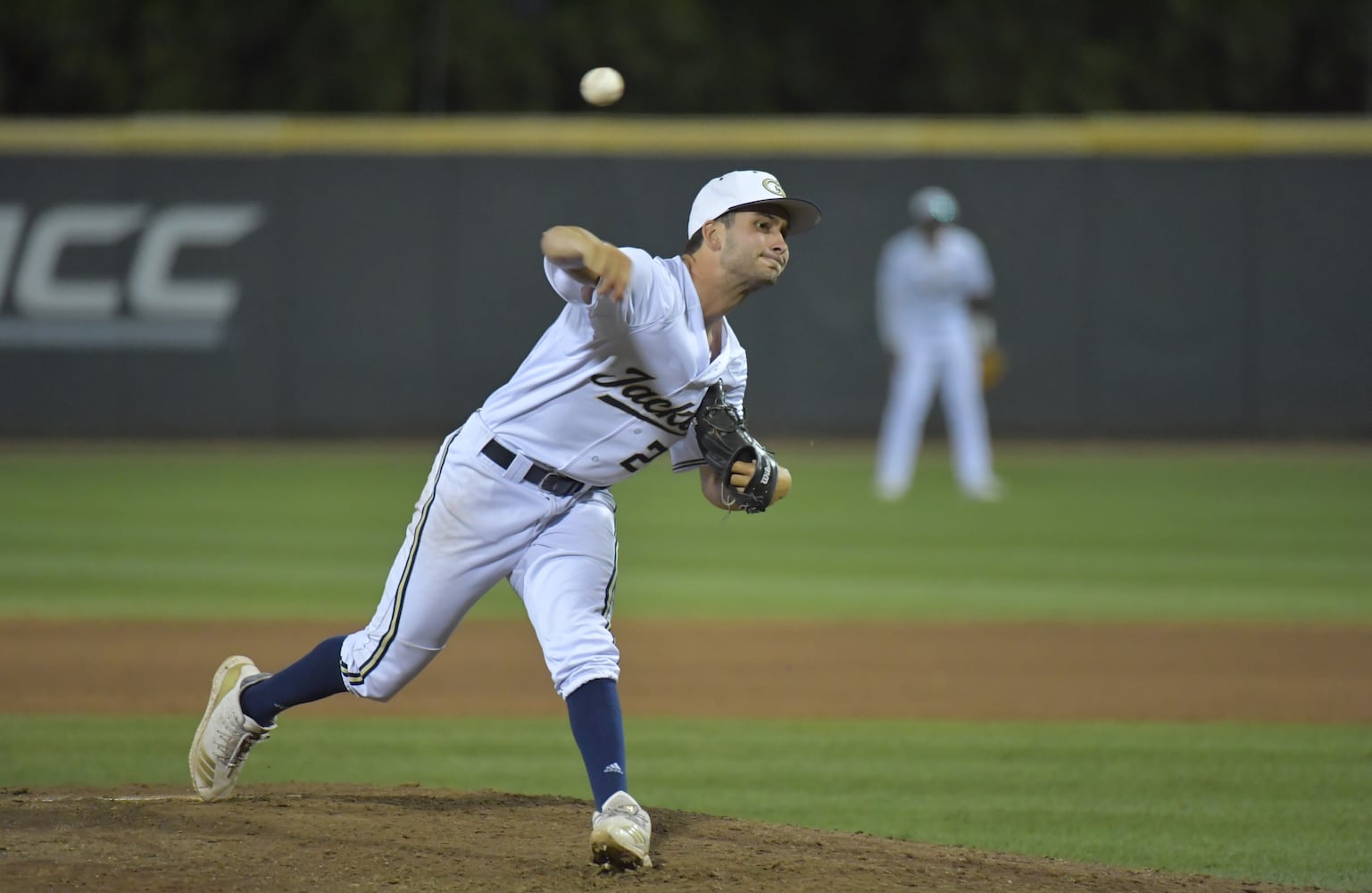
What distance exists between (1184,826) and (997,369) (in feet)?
36.9

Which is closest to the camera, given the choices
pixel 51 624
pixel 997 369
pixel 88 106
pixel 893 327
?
pixel 51 624

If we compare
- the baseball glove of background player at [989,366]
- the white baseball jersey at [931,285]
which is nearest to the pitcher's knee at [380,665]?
the white baseball jersey at [931,285]

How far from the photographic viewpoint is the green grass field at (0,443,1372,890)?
5.36m

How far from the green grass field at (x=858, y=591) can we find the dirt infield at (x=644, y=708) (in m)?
0.34

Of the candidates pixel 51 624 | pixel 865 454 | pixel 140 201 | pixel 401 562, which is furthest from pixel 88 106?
pixel 401 562

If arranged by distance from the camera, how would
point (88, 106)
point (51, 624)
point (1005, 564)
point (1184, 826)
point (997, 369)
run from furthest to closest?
point (88, 106)
point (997, 369)
point (1005, 564)
point (51, 624)
point (1184, 826)

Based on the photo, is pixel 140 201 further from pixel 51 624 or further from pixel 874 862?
pixel 874 862

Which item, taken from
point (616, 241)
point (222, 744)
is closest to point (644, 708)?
point (222, 744)

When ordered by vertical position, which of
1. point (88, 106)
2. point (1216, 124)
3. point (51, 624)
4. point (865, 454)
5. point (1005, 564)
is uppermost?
point (88, 106)

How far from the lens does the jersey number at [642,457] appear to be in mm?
4336

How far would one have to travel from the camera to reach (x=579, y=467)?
4285 mm

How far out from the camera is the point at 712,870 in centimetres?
403

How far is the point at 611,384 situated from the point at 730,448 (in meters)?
0.34

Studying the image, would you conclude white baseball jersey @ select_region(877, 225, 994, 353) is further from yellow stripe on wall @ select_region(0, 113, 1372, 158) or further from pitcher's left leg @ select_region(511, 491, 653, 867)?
pitcher's left leg @ select_region(511, 491, 653, 867)
